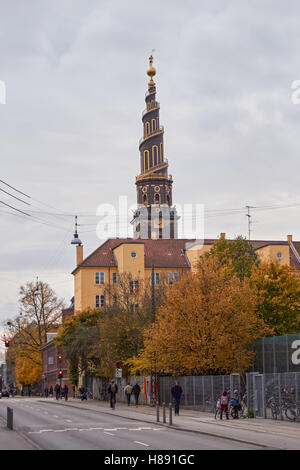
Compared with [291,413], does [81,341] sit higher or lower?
higher

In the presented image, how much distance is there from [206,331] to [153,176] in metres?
100

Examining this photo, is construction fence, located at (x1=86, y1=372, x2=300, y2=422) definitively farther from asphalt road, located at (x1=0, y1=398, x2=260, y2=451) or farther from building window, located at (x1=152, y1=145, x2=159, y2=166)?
building window, located at (x1=152, y1=145, x2=159, y2=166)

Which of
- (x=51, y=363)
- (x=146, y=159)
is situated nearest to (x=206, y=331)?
(x=51, y=363)

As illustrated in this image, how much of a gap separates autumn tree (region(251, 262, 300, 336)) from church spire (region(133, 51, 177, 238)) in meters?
83.4

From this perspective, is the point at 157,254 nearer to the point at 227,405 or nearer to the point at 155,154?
the point at 155,154

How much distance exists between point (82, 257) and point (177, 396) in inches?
2559

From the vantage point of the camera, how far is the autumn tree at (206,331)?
44.9m

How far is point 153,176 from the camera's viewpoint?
473 ft

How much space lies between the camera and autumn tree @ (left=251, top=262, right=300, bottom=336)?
57.3m

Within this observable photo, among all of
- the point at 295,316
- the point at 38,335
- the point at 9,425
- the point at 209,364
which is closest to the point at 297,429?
the point at 9,425

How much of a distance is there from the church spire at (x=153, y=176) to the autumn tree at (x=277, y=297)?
273 ft

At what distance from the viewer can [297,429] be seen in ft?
96.9

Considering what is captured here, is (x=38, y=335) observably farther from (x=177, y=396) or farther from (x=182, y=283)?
(x=177, y=396)

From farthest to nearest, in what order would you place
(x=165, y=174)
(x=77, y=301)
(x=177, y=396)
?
1. (x=165, y=174)
2. (x=77, y=301)
3. (x=177, y=396)
